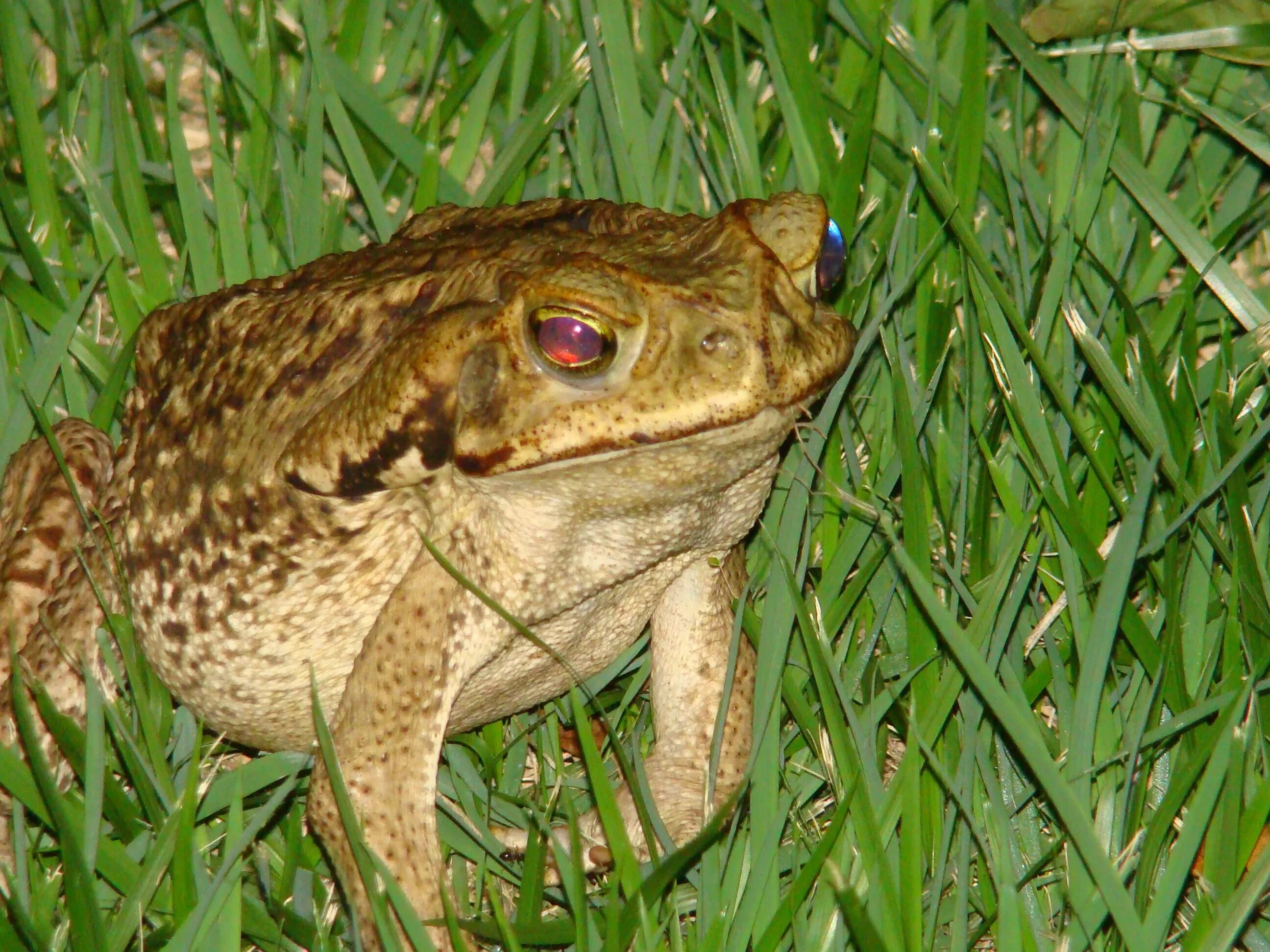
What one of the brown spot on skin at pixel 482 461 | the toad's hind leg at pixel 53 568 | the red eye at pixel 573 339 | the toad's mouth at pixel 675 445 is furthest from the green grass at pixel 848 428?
the red eye at pixel 573 339

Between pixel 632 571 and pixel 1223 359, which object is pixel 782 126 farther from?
pixel 632 571

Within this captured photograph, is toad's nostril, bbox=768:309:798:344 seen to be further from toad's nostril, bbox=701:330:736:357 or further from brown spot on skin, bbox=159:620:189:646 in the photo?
brown spot on skin, bbox=159:620:189:646

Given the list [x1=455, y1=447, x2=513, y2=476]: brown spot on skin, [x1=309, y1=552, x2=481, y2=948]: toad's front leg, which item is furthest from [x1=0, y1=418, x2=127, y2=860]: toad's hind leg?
[x1=455, y1=447, x2=513, y2=476]: brown spot on skin

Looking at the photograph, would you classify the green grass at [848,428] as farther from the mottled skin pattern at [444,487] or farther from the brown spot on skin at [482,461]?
the brown spot on skin at [482,461]

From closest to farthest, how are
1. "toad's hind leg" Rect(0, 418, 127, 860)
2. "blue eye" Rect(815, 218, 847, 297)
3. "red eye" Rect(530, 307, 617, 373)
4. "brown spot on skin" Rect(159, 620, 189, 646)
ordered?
"red eye" Rect(530, 307, 617, 373) → "blue eye" Rect(815, 218, 847, 297) → "brown spot on skin" Rect(159, 620, 189, 646) → "toad's hind leg" Rect(0, 418, 127, 860)

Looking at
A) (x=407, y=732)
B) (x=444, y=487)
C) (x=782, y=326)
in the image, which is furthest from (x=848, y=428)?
A: (x=407, y=732)

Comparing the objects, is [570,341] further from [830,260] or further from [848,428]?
[848,428]
